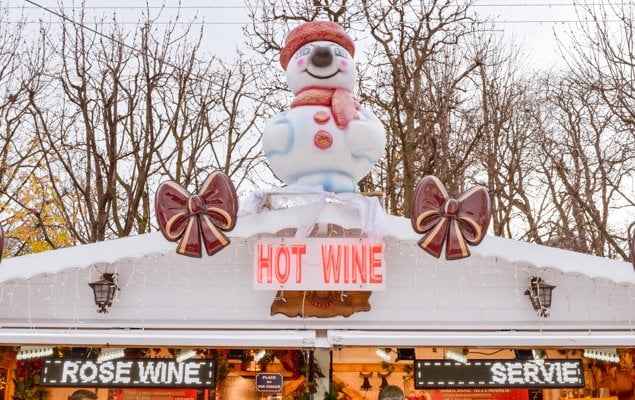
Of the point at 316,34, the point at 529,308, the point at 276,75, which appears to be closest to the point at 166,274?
the point at 316,34

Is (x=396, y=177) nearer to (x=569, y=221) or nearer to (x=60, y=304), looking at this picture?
(x=569, y=221)

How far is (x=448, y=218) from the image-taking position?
5.82 metres

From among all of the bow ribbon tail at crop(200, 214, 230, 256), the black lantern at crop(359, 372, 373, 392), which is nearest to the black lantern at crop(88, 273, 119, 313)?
the bow ribbon tail at crop(200, 214, 230, 256)

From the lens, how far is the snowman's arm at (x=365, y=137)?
6.91 m

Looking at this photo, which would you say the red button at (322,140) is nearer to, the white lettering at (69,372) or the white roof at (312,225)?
the white roof at (312,225)

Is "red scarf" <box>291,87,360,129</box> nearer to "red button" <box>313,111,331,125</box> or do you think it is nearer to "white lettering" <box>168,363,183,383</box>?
"red button" <box>313,111,331,125</box>

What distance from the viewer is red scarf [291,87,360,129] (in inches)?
273

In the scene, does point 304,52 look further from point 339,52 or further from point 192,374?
point 192,374

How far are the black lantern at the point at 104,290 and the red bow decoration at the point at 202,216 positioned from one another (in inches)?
49.6

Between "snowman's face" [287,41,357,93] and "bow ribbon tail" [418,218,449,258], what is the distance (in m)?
2.29

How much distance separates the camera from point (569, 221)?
64.1ft

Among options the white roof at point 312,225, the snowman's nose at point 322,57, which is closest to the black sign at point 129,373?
the white roof at point 312,225

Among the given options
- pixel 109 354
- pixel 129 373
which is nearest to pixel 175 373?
pixel 129 373

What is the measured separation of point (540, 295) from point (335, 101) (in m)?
2.97
